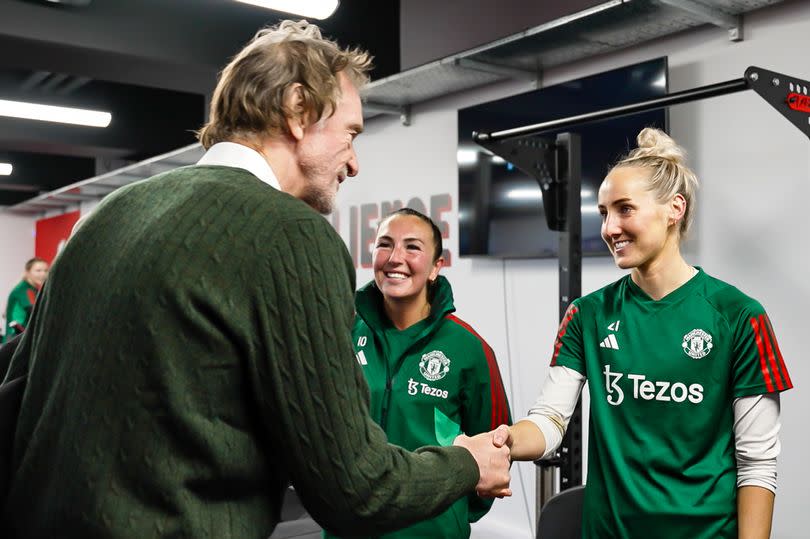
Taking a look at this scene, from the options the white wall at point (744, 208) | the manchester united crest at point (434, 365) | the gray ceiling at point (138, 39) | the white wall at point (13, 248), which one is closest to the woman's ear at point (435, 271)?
the manchester united crest at point (434, 365)

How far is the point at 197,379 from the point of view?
94 cm

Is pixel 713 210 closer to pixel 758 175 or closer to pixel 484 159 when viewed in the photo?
pixel 758 175

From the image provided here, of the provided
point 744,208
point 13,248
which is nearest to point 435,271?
point 744,208

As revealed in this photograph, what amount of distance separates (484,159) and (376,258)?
2254mm

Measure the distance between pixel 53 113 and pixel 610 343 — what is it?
5.95 m

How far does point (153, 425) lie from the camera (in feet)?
3.03

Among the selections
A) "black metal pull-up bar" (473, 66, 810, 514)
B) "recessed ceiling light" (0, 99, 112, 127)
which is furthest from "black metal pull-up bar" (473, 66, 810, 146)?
"recessed ceiling light" (0, 99, 112, 127)

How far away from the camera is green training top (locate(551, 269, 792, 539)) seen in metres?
1.62

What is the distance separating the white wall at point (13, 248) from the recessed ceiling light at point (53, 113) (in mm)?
7362

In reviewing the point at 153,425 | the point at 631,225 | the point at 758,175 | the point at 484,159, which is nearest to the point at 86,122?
the point at 484,159

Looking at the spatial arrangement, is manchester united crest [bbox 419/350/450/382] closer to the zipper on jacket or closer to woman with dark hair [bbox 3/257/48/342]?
the zipper on jacket

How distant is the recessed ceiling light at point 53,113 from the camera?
6193 millimetres

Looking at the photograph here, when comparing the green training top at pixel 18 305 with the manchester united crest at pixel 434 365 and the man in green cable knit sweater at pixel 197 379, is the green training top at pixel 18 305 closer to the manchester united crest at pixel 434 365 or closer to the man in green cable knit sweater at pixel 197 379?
the manchester united crest at pixel 434 365

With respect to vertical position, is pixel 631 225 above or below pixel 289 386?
above
